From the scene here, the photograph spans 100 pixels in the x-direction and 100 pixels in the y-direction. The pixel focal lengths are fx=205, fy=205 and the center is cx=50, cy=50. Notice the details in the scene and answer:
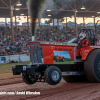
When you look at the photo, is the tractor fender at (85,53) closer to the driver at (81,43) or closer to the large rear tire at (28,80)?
the driver at (81,43)

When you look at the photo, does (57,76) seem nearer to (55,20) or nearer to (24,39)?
(24,39)

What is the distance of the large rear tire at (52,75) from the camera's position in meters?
5.68

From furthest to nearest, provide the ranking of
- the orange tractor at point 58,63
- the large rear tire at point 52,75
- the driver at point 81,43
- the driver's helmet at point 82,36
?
the driver's helmet at point 82,36 < the driver at point 81,43 < the orange tractor at point 58,63 < the large rear tire at point 52,75

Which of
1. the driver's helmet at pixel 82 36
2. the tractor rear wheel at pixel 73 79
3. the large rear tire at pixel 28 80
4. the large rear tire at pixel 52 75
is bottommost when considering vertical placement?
the tractor rear wheel at pixel 73 79

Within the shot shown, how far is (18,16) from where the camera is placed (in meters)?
33.7

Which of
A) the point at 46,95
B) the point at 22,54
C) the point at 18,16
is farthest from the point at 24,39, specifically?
the point at 46,95

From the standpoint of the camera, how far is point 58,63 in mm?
6230

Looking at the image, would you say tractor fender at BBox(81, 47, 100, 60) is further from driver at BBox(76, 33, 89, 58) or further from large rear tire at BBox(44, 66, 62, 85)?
large rear tire at BBox(44, 66, 62, 85)

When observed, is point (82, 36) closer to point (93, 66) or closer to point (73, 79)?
point (93, 66)

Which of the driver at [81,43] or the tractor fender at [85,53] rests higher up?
the driver at [81,43]

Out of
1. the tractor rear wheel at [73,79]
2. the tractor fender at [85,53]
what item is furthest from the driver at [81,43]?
the tractor rear wheel at [73,79]

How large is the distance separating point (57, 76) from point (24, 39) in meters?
17.2

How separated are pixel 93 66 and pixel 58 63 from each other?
1.24 meters

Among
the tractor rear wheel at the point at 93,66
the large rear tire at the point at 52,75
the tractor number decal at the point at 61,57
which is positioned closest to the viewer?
the large rear tire at the point at 52,75
